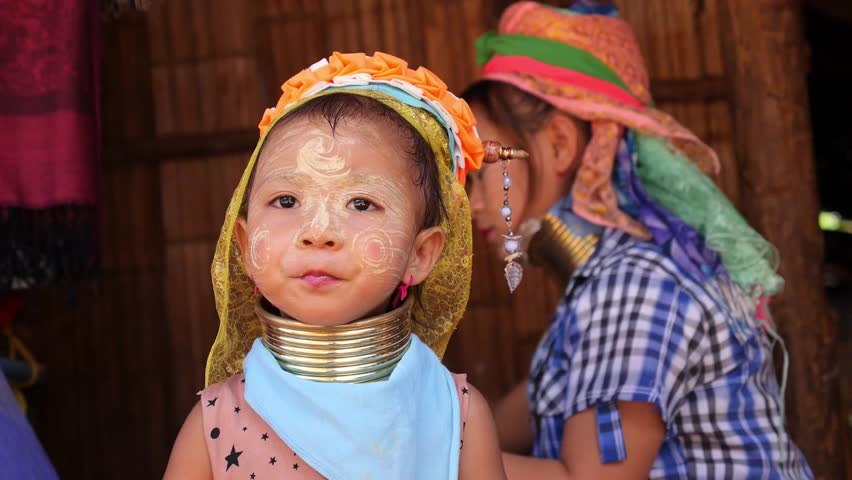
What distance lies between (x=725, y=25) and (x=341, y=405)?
2.22 metres

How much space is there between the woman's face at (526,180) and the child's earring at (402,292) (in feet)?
3.37

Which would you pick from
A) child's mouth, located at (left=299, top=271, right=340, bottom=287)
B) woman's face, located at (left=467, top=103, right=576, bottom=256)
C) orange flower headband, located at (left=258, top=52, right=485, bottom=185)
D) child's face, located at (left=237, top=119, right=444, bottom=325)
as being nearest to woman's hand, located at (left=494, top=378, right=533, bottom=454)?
woman's face, located at (left=467, top=103, right=576, bottom=256)

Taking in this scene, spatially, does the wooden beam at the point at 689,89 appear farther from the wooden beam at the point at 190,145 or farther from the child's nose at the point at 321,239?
the child's nose at the point at 321,239

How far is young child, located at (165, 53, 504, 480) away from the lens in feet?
5.70

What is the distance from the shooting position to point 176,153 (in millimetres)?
3943

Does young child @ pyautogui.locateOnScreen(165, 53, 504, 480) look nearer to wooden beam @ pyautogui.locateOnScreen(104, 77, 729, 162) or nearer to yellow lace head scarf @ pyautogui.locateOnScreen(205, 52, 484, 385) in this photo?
yellow lace head scarf @ pyautogui.locateOnScreen(205, 52, 484, 385)

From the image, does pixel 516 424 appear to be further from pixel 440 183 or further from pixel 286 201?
pixel 286 201

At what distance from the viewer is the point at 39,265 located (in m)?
2.48

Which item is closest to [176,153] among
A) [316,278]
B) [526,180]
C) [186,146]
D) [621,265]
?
[186,146]

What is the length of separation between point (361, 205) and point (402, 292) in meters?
0.23

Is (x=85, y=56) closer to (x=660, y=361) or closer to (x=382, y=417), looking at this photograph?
(x=382, y=417)

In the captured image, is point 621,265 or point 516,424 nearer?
point 621,265

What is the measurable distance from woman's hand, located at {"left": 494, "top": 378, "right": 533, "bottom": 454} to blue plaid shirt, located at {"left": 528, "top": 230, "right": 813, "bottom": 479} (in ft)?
1.63

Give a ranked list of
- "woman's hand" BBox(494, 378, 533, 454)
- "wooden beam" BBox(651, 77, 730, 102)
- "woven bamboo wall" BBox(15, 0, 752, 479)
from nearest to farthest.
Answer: "woman's hand" BBox(494, 378, 533, 454) → "woven bamboo wall" BBox(15, 0, 752, 479) → "wooden beam" BBox(651, 77, 730, 102)
